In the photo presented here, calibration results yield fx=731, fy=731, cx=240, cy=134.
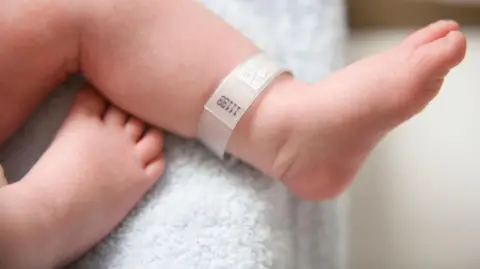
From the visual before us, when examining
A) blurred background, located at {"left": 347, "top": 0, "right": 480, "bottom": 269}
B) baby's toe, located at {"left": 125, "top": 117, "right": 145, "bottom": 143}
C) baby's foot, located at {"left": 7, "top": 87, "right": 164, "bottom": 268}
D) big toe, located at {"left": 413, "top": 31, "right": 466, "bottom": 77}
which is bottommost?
baby's foot, located at {"left": 7, "top": 87, "right": 164, "bottom": 268}

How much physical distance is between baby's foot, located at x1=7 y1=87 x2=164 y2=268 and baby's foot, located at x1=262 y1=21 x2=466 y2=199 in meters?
0.14

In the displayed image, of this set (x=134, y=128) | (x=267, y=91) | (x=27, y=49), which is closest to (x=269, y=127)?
(x=267, y=91)

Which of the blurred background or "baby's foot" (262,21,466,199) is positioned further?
the blurred background

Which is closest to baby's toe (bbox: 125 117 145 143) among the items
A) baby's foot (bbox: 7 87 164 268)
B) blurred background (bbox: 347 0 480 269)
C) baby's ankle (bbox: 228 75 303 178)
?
baby's foot (bbox: 7 87 164 268)

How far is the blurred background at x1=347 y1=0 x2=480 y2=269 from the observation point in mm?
819

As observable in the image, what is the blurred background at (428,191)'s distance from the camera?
2.69 feet

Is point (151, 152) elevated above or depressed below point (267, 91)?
below

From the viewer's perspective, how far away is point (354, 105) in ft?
2.27

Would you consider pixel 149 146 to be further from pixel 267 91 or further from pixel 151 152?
pixel 267 91

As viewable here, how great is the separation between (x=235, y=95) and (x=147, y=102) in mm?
95

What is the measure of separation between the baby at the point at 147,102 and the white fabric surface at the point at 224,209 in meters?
0.02

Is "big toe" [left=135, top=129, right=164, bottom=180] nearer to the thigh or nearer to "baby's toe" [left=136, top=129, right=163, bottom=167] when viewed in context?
"baby's toe" [left=136, top=129, right=163, bottom=167]

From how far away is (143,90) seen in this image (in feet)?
2.45

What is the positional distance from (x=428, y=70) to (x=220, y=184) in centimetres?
23
